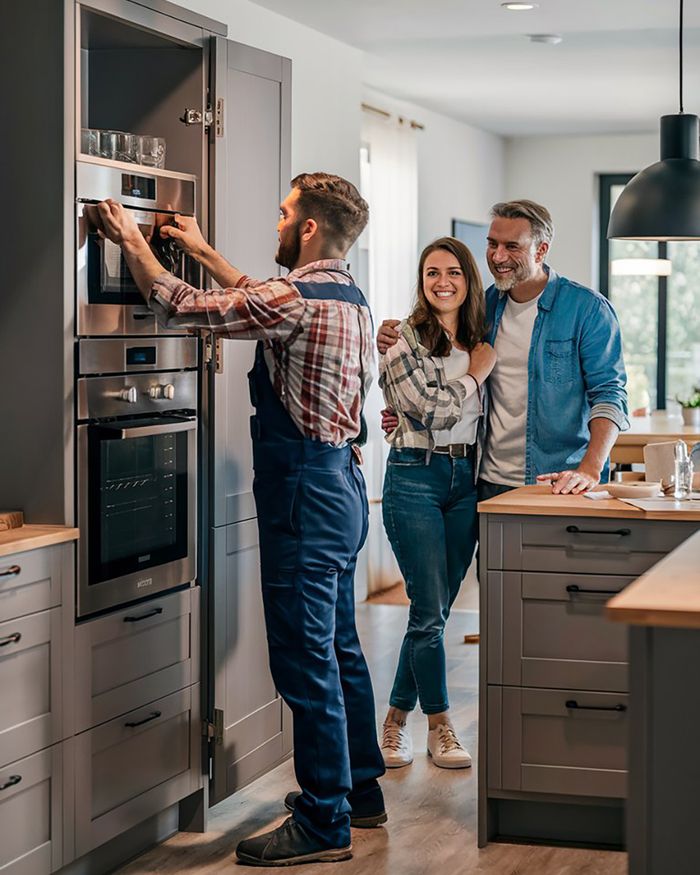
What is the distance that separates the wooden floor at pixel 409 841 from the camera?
10.9 feet

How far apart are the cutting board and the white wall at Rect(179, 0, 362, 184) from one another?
96.8 inches

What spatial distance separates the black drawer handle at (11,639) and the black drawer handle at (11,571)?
125 millimetres

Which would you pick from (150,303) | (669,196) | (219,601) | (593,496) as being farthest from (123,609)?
(669,196)

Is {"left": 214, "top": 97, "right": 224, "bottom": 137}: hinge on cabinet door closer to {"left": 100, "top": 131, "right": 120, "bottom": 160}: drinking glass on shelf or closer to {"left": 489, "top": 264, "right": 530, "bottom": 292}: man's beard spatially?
{"left": 100, "top": 131, "right": 120, "bottom": 160}: drinking glass on shelf

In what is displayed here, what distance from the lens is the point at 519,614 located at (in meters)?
3.39

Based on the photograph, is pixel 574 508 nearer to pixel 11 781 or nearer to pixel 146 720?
pixel 146 720

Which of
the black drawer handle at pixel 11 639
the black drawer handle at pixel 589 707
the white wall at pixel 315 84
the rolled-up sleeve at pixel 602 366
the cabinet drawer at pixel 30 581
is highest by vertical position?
the white wall at pixel 315 84

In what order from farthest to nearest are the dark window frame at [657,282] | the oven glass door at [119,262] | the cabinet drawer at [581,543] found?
the dark window frame at [657,282]
the cabinet drawer at [581,543]
the oven glass door at [119,262]

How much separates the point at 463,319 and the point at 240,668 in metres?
1.17

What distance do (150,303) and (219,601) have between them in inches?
35.4

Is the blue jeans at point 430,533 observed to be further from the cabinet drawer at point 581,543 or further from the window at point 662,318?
the window at point 662,318

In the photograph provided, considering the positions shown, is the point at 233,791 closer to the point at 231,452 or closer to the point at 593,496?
the point at 231,452

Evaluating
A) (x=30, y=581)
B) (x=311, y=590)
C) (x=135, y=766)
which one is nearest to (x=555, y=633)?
(x=311, y=590)

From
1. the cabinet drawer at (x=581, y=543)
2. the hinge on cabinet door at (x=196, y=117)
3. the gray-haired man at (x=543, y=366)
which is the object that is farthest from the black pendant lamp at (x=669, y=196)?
the hinge on cabinet door at (x=196, y=117)
